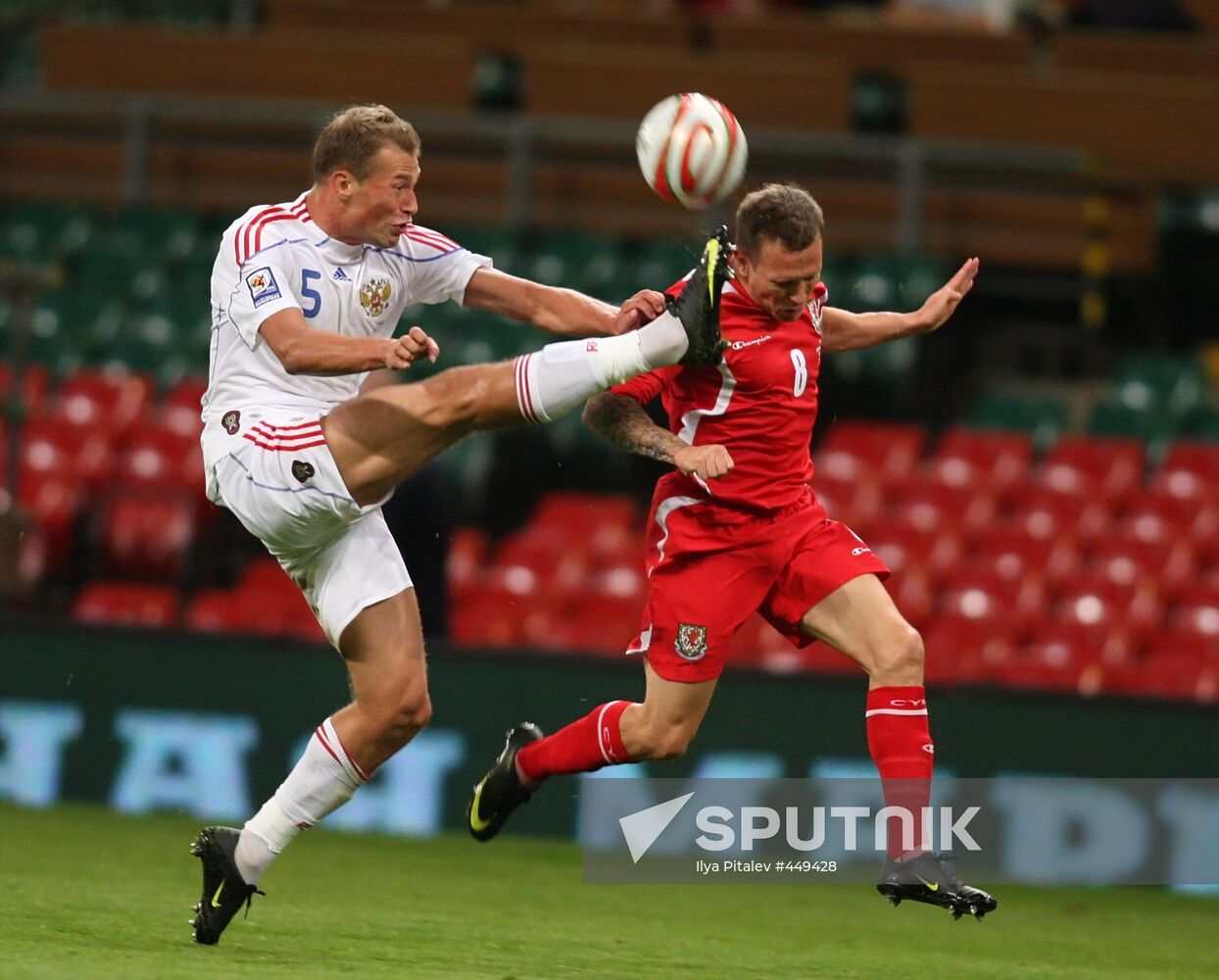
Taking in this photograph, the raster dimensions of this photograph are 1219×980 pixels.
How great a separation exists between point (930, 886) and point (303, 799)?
5.79 ft

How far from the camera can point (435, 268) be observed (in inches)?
234

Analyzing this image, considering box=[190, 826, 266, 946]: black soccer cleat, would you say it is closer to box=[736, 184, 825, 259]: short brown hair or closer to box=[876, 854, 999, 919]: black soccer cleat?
box=[876, 854, 999, 919]: black soccer cleat

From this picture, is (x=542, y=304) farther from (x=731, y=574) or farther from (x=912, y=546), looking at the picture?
(x=912, y=546)

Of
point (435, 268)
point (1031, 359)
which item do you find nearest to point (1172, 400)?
point (1031, 359)

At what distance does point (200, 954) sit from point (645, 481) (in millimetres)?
6298

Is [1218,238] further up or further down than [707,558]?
further up

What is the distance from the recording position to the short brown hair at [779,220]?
5590 mm

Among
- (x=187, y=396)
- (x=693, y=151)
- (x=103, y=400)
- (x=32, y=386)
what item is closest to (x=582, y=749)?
(x=693, y=151)

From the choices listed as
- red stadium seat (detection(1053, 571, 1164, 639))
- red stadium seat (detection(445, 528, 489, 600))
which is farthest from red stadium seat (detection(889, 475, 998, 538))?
red stadium seat (detection(445, 528, 489, 600))

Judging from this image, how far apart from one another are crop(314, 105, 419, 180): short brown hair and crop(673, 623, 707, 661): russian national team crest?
5.26 feet

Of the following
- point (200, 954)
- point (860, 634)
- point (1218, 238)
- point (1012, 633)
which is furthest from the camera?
point (1218, 238)

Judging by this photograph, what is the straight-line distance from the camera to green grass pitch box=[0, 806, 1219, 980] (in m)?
5.37

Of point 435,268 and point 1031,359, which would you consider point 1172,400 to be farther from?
point 435,268

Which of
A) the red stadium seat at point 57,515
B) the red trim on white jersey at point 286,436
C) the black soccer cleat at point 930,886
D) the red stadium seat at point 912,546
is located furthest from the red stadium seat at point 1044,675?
the red stadium seat at point 57,515
